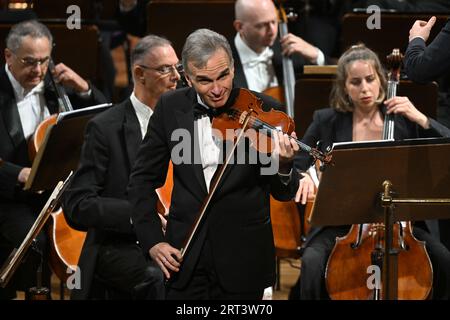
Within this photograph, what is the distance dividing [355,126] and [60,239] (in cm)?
123

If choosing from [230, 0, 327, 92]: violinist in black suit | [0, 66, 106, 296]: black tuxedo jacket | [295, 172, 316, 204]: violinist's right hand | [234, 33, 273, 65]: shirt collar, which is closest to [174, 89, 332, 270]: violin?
[295, 172, 316, 204]: violinist's right hand

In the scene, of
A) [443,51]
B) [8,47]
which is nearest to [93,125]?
[8,47]

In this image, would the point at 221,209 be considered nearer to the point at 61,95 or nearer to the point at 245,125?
the point at 245,125

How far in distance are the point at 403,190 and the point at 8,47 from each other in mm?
1802

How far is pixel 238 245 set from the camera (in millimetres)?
2689

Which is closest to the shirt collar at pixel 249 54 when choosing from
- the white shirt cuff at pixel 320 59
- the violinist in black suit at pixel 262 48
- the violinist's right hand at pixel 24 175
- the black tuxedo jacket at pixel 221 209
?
the violinist in black suit at pixel 262 48

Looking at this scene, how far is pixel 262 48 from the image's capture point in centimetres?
433

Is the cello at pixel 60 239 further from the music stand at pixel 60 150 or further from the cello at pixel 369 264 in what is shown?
the cello at pixel 369 264

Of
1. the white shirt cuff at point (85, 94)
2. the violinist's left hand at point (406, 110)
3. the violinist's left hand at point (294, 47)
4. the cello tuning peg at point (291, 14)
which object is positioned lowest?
the violinist's left hand at point (406, 110)

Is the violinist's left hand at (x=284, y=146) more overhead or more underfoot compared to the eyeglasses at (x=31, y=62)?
more underfoot

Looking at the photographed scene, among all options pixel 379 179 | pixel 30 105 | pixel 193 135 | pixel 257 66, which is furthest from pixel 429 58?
pixel 30 105

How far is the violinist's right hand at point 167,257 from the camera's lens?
2.65m

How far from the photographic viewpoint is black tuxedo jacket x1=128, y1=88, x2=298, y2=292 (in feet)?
8.79

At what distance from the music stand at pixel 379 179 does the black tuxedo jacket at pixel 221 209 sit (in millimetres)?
302
